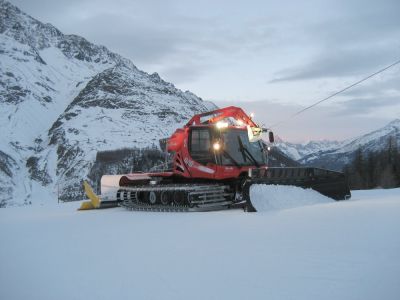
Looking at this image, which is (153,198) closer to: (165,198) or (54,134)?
(165,198)

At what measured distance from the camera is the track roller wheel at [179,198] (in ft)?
41.4

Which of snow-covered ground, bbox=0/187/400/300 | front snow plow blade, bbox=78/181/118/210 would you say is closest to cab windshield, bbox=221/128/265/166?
snow-covered ground, bbox=0/187/400/300

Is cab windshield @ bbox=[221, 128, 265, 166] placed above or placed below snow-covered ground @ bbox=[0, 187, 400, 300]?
above

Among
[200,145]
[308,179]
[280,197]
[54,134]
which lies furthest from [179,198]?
[54,134]

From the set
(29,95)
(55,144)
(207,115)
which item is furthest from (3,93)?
(207,115)

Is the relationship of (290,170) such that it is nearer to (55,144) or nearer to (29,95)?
(55,144)

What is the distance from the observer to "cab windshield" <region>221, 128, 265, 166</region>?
40.3 ft

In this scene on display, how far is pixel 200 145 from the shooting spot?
1282 centimetres

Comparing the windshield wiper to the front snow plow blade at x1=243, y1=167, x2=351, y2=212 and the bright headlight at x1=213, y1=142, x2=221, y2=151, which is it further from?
the front snow plow blade at x1=243, y1=167, x2=351, y2=212

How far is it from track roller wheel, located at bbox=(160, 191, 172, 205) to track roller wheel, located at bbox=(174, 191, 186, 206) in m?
0.42

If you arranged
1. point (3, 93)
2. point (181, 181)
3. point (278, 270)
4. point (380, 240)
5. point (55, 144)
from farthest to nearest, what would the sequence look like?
1. point (3, 93)
2. point (55, 144)
3. point (181, 181)
4. point (380, 240)
5. point (278, 270)

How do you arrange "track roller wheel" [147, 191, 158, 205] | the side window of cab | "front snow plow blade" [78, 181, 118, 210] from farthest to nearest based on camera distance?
"front snow plow blade" [78, 181, 118, 210], "track roller wheel" [147, 191, 158, 205], the side window of cab

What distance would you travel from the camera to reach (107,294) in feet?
13.8

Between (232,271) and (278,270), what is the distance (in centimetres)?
49
